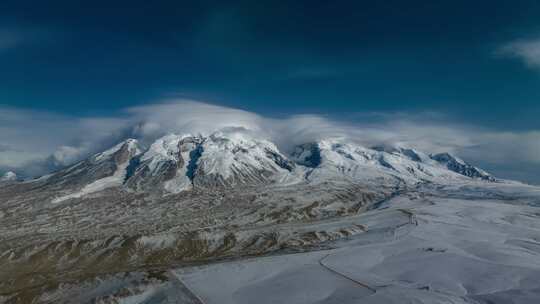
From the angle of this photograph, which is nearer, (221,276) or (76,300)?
(76,300)

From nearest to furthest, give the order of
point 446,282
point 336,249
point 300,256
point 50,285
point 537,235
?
1. point 446,282
2. point 50,285
3. point 300,256
4. point 336,249
5. point 537,235

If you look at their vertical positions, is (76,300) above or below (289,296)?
below

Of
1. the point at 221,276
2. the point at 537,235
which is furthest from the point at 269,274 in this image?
the point at 537,235

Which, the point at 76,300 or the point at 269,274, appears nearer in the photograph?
the point at 76,300

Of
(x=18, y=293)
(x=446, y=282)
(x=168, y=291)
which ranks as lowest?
(x=18, y=293)

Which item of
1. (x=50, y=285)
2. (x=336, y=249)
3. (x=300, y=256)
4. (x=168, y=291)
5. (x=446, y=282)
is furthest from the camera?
(x=336, y=249)

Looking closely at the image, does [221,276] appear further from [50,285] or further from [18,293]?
[18,293]

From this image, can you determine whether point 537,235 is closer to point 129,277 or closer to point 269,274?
point 269,274

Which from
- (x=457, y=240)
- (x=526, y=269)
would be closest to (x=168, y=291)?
(x=526, y=269)

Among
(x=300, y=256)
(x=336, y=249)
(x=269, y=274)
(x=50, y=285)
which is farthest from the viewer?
(x=336, y=249)
